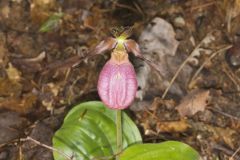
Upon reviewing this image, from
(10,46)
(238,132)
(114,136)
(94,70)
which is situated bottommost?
(238,132)

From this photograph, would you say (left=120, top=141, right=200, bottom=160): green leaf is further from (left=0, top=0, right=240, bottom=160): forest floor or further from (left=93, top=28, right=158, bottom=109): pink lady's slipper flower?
(left=0, top=0, right=240, bottom=160): forest floor

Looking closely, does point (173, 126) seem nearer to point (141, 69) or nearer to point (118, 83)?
point (141, 69)

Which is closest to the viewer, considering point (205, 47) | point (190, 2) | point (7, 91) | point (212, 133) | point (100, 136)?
point (100, 136)

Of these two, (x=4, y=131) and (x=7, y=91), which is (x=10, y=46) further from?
(x=4, y=131)

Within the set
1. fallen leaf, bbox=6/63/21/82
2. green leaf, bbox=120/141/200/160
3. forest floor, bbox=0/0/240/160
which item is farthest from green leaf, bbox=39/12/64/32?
green leaf, bbox=120/141/200/160

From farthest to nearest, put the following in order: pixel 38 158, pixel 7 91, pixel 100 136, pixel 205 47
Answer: pixel 205 47, pixel 7 91, pixel 38 158, pixel 100 136

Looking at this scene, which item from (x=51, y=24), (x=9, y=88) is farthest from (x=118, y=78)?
(x=51, y=24)

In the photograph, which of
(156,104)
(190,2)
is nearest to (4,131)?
(156,104)

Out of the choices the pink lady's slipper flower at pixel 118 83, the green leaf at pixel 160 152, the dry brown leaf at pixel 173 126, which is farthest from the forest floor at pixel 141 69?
the pink lady's slipper flower at pixel 118 83
